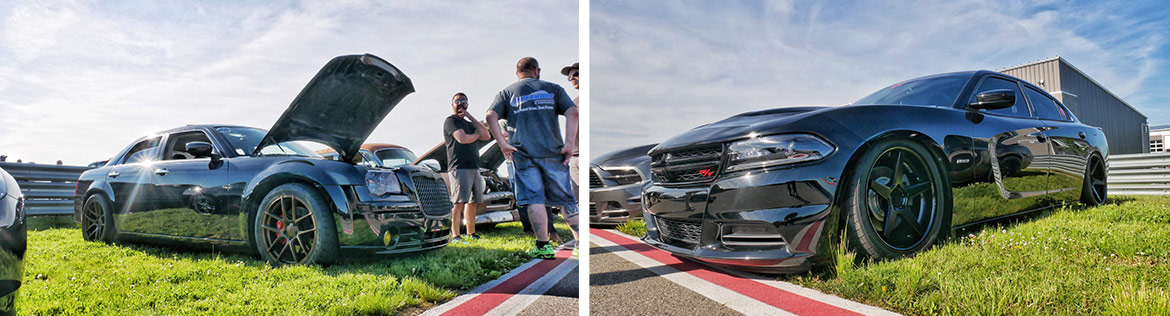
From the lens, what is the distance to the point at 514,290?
2002 millimetres

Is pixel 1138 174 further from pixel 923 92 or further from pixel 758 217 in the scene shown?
pixel 758 217

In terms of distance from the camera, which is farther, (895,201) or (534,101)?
(534,101)

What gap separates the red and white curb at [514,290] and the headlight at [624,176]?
0.41 meters

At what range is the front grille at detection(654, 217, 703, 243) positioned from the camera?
1511 mm

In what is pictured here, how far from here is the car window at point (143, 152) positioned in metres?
1.49

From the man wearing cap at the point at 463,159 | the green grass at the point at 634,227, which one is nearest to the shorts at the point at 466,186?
the man wearing cap at the point at 463,159

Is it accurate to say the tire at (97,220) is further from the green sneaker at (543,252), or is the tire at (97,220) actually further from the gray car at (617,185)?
the gray car at (617,185)

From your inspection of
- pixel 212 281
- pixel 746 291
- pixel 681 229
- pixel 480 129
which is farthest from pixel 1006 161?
pixel 212 281

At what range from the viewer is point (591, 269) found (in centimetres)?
218

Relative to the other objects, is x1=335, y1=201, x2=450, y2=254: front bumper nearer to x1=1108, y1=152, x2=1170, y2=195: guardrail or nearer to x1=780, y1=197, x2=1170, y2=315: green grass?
x1=780, y1=197, x2=1170, y2=315: green grass

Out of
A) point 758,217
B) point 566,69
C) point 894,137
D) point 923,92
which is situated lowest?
point 758,217

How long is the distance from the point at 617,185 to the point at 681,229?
0.64 m

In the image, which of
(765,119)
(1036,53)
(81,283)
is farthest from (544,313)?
(1036,53)

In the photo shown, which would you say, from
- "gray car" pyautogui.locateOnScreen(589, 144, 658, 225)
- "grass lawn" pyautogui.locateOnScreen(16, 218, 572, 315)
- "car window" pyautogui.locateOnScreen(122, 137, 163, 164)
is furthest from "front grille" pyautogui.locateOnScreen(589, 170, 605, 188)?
"car window" pyautogui.locateOnScreen(122, 137, 163, 164)
